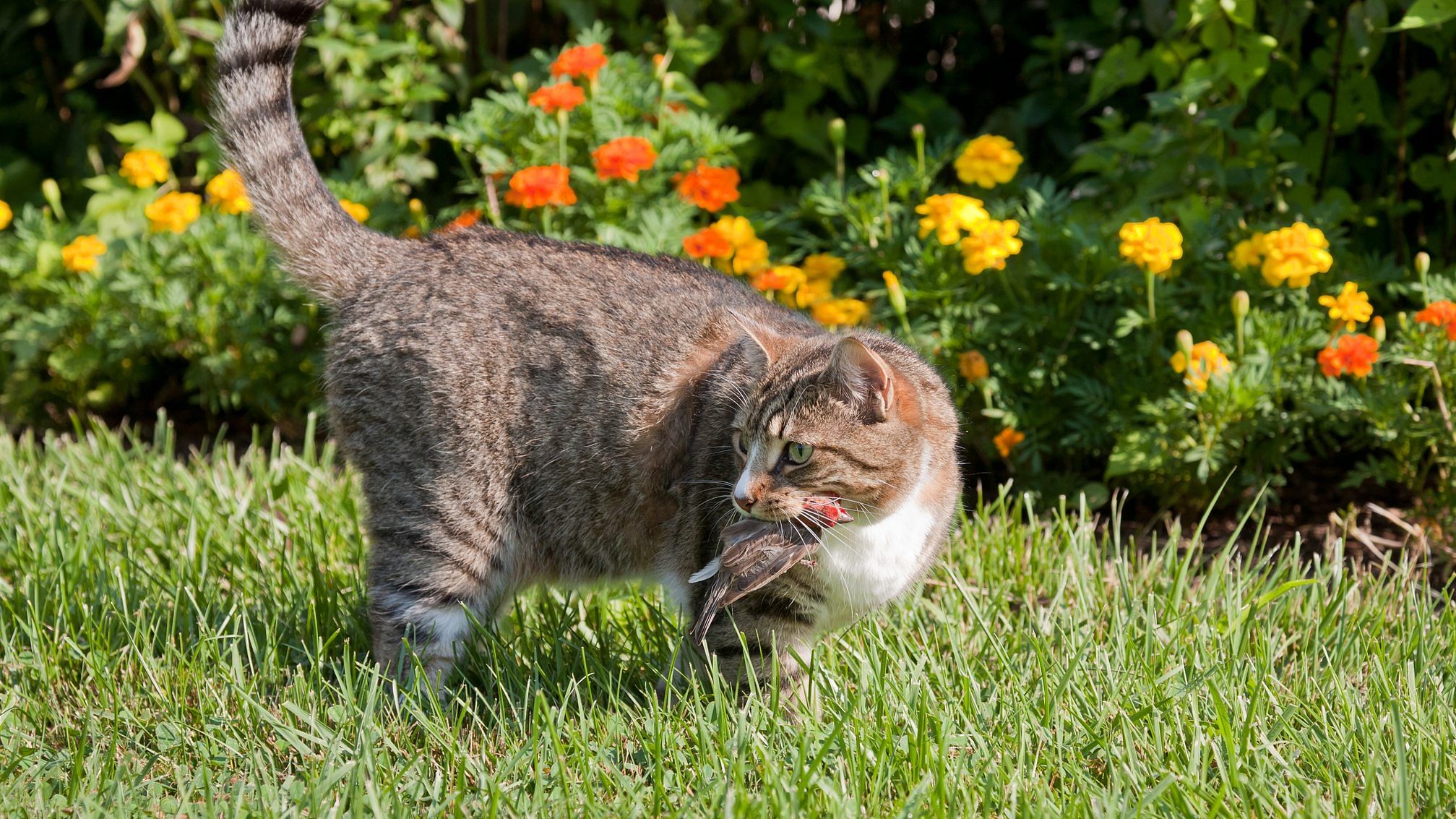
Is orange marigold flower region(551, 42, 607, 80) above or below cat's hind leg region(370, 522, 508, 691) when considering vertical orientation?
above

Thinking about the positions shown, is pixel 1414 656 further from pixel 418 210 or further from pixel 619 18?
pixel 619 18

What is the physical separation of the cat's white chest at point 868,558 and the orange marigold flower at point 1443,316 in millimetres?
1521

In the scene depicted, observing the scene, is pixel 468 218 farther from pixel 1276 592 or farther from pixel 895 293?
pixel 1276 592

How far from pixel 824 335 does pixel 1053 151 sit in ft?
7.46

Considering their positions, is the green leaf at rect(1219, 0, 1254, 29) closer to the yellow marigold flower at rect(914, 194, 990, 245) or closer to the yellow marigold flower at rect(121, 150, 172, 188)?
the yellow marigold flower at rect(914, 194, 990, 245)

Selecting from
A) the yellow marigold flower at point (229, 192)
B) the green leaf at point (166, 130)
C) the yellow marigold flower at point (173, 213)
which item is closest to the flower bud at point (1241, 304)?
the yellow marigold flower at point (229, 192)

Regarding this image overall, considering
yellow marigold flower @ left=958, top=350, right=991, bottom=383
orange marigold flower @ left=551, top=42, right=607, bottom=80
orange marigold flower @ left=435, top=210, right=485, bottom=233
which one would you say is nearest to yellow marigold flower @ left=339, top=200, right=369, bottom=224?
orange marigold flower @ left=435, top=210, right=485, bottom=233

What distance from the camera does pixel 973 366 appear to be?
3.61 meters

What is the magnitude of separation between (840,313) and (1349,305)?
1.37m

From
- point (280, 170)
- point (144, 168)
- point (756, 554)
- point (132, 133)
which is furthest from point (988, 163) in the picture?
point (132, 133)

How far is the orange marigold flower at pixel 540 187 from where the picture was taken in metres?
3.85

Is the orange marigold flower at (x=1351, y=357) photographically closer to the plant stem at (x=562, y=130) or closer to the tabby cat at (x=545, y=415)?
the tabby cat at (x=545, y=415)

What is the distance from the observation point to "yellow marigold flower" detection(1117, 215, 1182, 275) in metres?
3.34

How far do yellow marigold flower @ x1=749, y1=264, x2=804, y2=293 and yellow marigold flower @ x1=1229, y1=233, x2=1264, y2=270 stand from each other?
1.24 m
